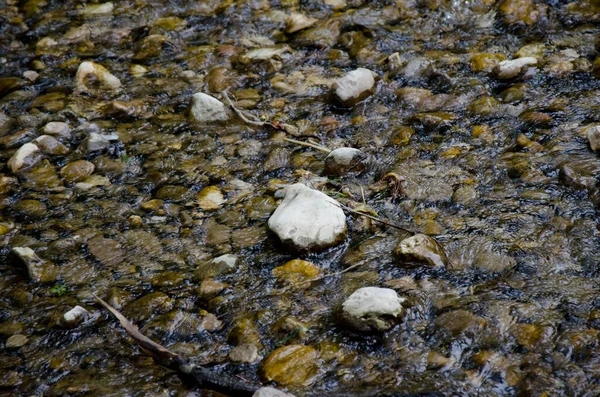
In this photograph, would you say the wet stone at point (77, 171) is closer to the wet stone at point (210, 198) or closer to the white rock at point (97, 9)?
the wet stone at point (210, 198)

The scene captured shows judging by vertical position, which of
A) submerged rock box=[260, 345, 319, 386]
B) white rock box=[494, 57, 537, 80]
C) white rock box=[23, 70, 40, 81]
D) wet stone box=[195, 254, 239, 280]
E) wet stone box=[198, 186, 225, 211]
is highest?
white rock box=[494, 57, 537, 80]

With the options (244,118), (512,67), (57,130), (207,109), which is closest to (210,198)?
(244,118)

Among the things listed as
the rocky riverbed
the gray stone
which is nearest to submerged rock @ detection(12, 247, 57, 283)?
the rocky riverbed

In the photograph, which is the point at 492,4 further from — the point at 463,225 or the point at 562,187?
the point at 463,225

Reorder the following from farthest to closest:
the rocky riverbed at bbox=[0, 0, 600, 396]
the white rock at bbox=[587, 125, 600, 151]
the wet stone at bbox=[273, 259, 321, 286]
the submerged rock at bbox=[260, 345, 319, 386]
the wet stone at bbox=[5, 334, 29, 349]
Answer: the white rock at bbox=[587, 125, 600, 151] < the wet stone at bbox=[273, 259, 321, 286] < the wet stone at bbox=[5, 334, 29, 349] < the rocky riverbed at bbox=[0, 0, 600, 396] < the submerged rock at bbox=[260, 345, 319, 386]

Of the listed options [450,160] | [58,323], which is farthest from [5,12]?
[450,160]

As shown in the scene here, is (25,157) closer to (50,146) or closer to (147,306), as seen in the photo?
(50,146)

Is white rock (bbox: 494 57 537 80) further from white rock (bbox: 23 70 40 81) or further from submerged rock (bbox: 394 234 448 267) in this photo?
white rock (bbox: 23 70 40 81)
